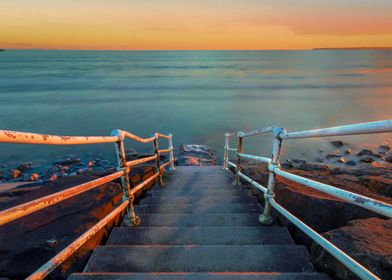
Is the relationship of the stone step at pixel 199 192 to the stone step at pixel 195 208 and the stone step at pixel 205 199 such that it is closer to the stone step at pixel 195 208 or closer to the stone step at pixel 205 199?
the stone step at pixel 205 199

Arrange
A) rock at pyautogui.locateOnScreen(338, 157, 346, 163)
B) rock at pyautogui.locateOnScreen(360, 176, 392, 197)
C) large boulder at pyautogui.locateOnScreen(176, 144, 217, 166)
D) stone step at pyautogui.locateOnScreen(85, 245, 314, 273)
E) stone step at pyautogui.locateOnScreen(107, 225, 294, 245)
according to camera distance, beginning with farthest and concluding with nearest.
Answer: rock at pyautogui.locateOnScreen(338, 157, 346, 163)
large boulder at pyautogui.locateOnScreen(176, 144, 217, 166)
rock at pyautogui.locateOnScreen(360, 176, 392, 197)
stone step at pyautogui.locateOnScreen(107, 225, 294, 245)
stone step at pyautogui.locateOnScreen(85, 245, 314, 273)

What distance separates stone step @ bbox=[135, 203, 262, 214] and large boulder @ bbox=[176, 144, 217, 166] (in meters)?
6.82

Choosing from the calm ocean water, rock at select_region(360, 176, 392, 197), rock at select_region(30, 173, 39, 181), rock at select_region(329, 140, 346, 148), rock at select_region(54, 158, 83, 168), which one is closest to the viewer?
rock at select_region(360, 176, 392, 197)

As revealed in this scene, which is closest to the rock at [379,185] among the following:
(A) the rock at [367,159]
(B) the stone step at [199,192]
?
(B) the stone step at [199,192]

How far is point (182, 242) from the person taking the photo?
228 cm

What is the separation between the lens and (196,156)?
11227 millimetres

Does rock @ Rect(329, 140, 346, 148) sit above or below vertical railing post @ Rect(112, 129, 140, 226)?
below

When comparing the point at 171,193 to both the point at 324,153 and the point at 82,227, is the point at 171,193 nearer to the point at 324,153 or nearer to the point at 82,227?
the point at 82,227

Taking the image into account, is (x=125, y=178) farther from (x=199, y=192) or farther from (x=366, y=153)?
(x=366, y=153)

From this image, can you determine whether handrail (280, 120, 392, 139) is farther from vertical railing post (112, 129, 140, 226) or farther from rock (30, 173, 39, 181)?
rock (30, 173, 39, 181)

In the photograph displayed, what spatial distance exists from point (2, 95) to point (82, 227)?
33391 mm

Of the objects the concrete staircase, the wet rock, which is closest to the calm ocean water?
the wet rock

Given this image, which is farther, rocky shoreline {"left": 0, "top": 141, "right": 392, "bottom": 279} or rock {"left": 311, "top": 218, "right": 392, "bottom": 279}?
rocky shoreline {"left": 0, "top": 141, "right": 392, "bottom": 279}

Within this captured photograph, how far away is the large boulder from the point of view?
1051 cm
